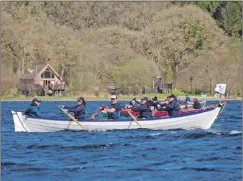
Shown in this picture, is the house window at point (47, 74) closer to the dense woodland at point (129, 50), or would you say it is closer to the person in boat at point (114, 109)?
the dense woodland at point (129, 50)

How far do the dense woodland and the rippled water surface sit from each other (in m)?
52.9

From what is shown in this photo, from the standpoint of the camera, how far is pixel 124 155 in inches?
955

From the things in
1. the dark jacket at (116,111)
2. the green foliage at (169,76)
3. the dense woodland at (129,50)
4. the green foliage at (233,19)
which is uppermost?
the green foliage at (233,19)

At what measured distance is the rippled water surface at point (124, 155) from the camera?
2031 cm

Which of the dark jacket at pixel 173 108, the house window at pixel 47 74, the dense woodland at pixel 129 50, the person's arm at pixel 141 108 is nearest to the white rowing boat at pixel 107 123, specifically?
the dark jacket at pixel 173 108

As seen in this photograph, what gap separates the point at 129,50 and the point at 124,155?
66.7m

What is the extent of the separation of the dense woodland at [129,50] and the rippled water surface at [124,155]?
52942 mm

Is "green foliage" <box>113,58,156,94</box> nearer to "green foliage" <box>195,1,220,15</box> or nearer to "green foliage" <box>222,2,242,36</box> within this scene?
"green foliage" <box>222,2,242,36</box>

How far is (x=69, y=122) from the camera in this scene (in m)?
32.3

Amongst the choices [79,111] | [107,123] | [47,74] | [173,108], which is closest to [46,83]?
[47,74]

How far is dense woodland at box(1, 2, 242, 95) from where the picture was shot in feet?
282

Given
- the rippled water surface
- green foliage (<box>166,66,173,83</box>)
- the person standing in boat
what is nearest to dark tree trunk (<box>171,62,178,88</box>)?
green foliage (<box>166,66,173,83</box>)

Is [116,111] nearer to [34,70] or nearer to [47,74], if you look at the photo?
[34,70]

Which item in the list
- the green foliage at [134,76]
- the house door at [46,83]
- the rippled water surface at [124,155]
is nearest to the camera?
the rippled water surface at [124,155]
